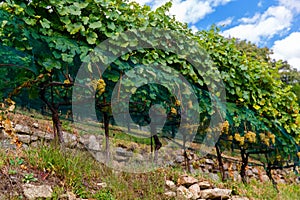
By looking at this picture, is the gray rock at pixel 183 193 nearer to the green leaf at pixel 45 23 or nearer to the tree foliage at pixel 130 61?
the tree foliage at pixel 130 61

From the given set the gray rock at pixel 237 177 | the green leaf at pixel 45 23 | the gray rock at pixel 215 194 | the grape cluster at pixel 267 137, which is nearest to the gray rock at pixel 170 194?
the gray rock at pixel 215 194

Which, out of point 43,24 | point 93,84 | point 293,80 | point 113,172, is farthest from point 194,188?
point 293,80

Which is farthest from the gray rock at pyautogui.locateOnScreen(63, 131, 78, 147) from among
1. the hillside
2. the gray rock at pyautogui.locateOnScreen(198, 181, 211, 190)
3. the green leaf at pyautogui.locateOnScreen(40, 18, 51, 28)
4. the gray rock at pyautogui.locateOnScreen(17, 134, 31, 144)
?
the gray rock at pyautogui.locateOnScreen(198, 181, 211, 190)

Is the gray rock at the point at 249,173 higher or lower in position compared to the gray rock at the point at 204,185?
lower

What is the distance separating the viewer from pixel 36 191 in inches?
90.1

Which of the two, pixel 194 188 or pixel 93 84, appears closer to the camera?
pixel 93 84

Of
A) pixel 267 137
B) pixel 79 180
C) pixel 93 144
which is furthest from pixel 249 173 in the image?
pixel 79 180

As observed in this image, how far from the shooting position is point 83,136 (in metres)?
4.37

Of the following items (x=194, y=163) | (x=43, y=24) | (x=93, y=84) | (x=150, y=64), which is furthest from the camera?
(x=194, y=163)

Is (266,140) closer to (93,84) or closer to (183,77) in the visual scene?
(183,77)

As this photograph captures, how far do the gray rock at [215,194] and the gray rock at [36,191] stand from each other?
5.95 ft

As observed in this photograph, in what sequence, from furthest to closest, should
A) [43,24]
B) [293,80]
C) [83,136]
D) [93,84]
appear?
1. [293,80]
2. [83,136]
3. [93,84]
4. [43,24]

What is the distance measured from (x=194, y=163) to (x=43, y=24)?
12.4 ft

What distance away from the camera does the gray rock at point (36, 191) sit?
2.25 meters
